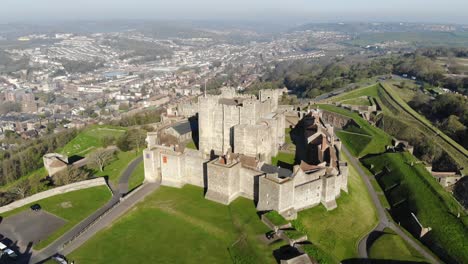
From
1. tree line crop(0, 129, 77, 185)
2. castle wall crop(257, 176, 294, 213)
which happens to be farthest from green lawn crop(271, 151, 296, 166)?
tree line crop(0, 129, 77, 185)

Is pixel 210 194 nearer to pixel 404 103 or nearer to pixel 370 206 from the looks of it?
pixel 370 206

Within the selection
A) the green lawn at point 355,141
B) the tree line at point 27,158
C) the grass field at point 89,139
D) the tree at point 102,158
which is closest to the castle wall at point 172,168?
the tree at point 102,158

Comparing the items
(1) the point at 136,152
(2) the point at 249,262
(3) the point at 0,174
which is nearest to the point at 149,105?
(3) the point at 0,174

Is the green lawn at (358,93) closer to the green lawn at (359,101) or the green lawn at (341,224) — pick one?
the green lawn at (359,101)

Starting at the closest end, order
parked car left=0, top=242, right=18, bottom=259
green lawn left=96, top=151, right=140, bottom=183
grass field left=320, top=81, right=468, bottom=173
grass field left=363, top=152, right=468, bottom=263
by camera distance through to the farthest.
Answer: parked car left=0, top=242, right=18, bottom=259
grass field left=363, top=152, right=468, bottom=263
green lawn left=96, top=151, right=140, bottom=183
grass field left=320, top=81, right=468, bottom=173

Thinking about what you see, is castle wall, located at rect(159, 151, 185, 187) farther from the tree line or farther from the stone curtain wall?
the tree line

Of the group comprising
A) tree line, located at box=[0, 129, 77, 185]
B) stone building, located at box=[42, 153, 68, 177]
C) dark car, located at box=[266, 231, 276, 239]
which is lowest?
tree line, located at box=[0, 129, 77, 185]
